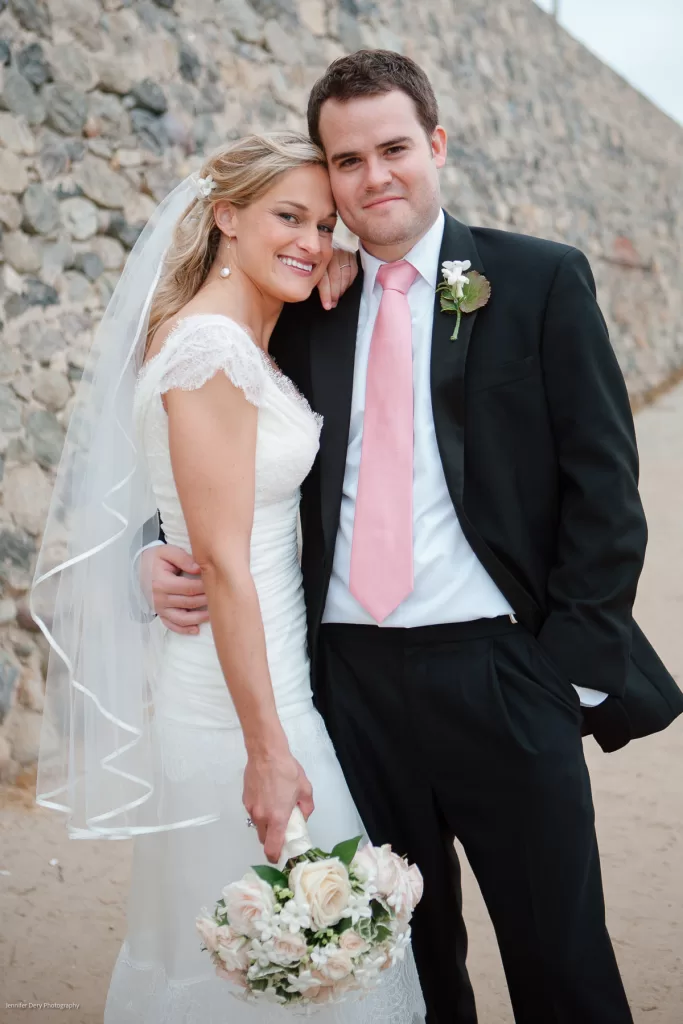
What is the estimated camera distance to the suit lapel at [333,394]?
2.11 meters

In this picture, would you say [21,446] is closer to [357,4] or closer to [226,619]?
[226,619]

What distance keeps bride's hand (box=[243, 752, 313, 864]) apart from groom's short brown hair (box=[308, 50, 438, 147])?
4.46 ft

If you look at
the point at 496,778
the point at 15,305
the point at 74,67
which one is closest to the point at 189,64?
the point at 74,67

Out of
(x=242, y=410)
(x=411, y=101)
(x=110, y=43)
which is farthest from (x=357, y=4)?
(x=242, y=410)

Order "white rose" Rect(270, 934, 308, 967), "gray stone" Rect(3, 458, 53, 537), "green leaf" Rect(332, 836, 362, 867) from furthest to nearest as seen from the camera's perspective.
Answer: "gray stone" Rect(3, 458, 53, 537) → "green leaf" Rect(332, 836, 362, 867) → "white rose" Rect(270, 934, 308, 967)

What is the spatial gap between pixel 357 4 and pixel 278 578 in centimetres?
563

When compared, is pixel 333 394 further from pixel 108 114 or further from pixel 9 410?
pixel 108 114

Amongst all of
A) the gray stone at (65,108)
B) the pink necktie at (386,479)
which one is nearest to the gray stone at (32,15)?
the gray stone at (65,108)

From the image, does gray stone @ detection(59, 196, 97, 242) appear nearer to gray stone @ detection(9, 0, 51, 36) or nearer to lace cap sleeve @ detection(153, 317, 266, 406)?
gray stone @ detection(9, 0, 51, 36)

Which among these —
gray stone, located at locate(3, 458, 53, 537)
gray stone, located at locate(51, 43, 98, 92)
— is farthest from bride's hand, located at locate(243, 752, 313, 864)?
gray stone, located at locate(51, 43, 98, 92)

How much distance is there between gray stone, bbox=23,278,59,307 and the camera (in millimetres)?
4152

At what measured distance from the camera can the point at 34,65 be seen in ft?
13.6

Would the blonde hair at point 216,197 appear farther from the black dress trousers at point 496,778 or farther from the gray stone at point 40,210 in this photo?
the gray stone at point 40,210

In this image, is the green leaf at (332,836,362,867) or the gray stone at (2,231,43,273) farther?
the gray stone at (2,231,43,273)
